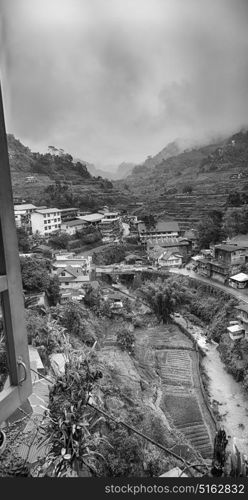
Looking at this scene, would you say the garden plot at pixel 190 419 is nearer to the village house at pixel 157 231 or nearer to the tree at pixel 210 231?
the tree at pixel 210 231

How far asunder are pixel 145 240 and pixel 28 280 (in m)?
5.43

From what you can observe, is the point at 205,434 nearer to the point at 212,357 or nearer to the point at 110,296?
the point at 212,357

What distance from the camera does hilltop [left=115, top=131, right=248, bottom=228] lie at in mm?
11266

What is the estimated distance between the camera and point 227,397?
5473 millimetres

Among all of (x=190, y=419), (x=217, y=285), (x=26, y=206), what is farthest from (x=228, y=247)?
(x=26, y=206)

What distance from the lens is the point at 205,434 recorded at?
442 cm

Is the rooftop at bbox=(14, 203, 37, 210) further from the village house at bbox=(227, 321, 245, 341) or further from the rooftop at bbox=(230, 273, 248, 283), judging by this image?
the village house at bbox=(227, 321, 245, 341)

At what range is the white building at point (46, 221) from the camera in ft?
30.8

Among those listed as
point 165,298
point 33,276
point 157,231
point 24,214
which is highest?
point 24,214

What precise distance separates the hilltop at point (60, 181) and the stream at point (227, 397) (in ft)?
20.7

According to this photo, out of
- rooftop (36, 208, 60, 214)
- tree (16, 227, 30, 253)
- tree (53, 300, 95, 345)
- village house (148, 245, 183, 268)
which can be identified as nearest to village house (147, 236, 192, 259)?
village house (148, 245, 183, 268)

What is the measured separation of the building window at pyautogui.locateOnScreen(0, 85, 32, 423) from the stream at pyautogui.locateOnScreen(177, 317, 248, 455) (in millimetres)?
3982

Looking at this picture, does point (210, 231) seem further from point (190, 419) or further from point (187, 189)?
point (190, 419)

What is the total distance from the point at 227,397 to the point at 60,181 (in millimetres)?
8994
